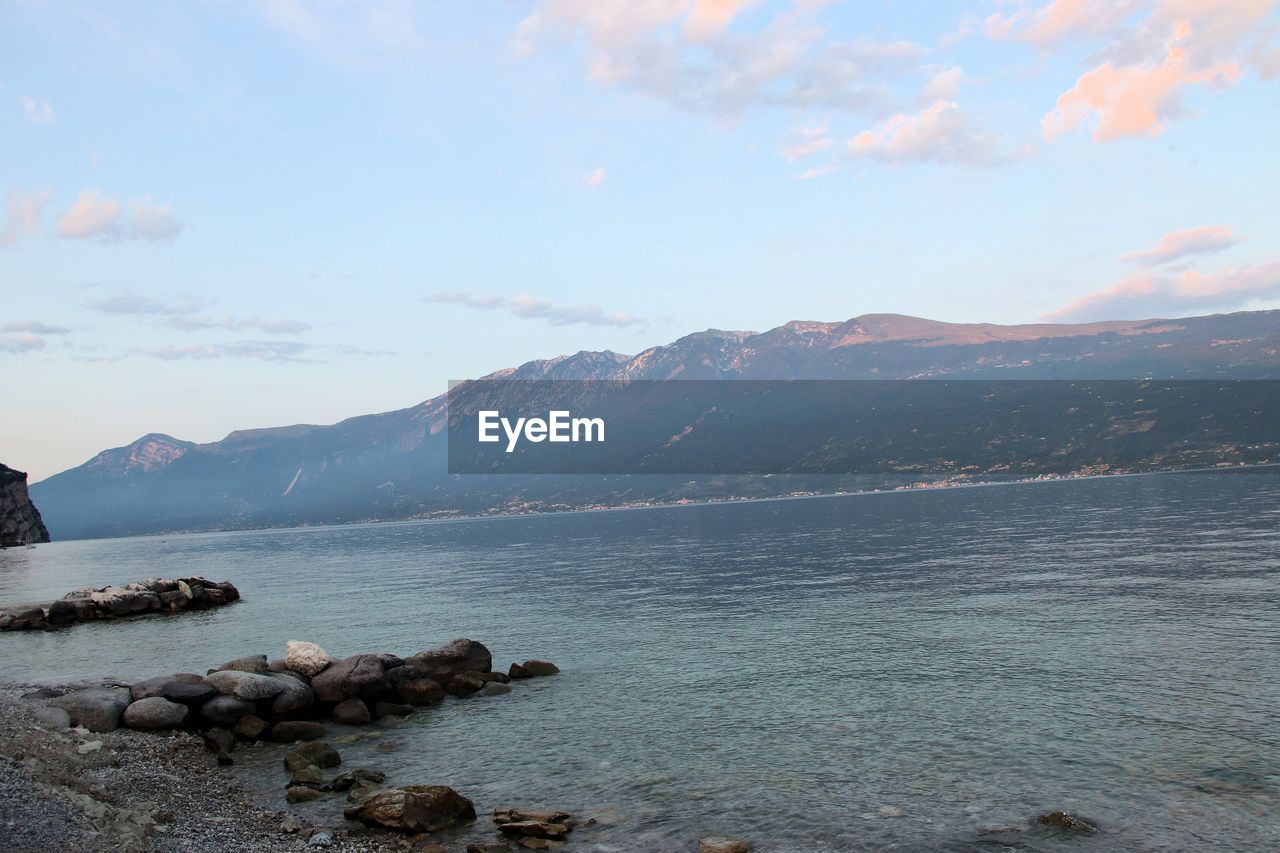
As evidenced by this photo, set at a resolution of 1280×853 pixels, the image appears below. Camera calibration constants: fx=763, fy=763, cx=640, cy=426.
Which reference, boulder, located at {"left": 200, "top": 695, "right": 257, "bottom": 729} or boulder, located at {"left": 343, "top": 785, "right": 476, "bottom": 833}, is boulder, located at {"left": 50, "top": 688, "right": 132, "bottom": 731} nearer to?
boulder, located at {"left": 200, "top": 695, "right": 257, "bottom": 729}

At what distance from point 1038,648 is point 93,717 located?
43.0 meters

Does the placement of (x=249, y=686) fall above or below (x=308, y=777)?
above

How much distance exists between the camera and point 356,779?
25.2 metres

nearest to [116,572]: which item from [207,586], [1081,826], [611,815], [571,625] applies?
[207,586]

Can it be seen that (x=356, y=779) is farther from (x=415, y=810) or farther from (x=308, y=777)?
(x=415, y=810)

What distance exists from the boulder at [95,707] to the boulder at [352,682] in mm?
7808

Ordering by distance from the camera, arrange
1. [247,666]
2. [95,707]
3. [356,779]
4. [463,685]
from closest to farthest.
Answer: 1. [356,779]
2. [95,707]
3. [463,685]
4. [247,666]

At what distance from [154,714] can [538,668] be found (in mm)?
17222

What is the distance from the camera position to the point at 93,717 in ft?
106

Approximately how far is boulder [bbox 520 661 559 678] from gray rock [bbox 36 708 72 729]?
19.5 metres

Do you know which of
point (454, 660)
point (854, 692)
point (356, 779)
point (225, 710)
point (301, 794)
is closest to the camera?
point (301, 794)

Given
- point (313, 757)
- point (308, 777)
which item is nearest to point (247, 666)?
point (313, 757)

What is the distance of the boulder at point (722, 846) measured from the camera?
60.5 feet

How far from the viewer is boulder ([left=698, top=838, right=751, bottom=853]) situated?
18.4 m
